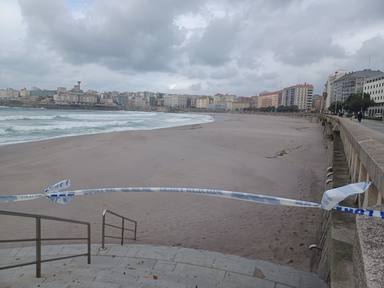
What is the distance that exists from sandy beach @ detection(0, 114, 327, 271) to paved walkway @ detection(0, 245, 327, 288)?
115 centimetres

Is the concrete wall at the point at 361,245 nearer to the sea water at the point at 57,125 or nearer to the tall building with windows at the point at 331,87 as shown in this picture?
the sea water at the point at 57,125

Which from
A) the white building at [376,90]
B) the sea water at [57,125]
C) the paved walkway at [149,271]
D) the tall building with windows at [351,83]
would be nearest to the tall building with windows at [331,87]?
the tall building with windows at [351,83]

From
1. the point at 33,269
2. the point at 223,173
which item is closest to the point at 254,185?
the point at 223,173

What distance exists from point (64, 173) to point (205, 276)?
10678mm

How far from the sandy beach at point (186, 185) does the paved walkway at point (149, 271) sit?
1146 mm

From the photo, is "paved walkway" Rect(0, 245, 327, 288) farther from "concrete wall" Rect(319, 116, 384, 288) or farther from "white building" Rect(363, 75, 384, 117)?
"white building" Rect(363, 75, 384, 117)

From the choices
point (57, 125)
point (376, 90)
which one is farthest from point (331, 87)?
point (57, 125)

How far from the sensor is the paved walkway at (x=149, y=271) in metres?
4.04

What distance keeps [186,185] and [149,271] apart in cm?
710

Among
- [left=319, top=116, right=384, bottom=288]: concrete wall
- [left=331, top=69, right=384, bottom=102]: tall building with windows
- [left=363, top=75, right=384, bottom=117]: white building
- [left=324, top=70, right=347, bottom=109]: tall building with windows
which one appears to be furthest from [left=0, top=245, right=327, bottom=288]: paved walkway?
[left=324, top=70, right=347, bottom=109]: tall building with windows

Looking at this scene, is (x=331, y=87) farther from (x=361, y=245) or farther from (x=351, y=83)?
(x=361, y=245)

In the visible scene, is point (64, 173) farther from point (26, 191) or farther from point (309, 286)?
point (309, 286)

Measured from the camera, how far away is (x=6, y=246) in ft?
20.9

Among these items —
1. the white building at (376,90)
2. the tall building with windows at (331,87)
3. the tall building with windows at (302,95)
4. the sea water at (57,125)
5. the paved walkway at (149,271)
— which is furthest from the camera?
the tall building with windows at (302,95)
